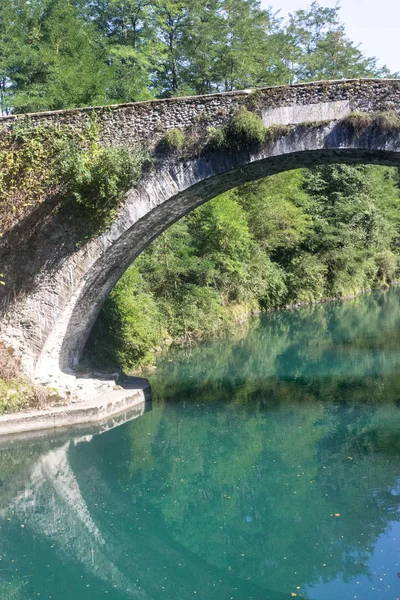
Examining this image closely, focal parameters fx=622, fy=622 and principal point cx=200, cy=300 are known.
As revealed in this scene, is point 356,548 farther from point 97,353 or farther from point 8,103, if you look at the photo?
point 8,103

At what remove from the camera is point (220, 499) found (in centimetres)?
761

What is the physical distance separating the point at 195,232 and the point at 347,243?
10155mm

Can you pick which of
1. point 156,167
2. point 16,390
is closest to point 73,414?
point 16,390

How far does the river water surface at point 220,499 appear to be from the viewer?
5.79 m

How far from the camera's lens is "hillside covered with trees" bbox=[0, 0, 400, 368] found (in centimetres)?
1755

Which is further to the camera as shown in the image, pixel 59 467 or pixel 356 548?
pixel 59 467

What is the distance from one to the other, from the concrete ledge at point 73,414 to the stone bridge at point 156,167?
79 cm

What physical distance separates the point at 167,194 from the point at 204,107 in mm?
1461

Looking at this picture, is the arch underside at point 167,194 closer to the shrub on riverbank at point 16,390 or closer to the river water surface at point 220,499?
the shrub on riverbank at point 16,390

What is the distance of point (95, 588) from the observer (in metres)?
5.80

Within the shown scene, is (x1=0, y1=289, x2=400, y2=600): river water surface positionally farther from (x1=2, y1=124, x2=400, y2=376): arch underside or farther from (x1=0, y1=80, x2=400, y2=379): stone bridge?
(x1=0, y1=80, x2=400, y2=379): stone bridge

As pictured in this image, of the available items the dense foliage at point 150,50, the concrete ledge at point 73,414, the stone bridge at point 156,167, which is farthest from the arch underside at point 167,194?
the dense foliage at point 150,50

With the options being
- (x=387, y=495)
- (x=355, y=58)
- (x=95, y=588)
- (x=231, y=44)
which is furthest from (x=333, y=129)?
(x=355, y=58)

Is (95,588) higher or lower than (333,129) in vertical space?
lower
